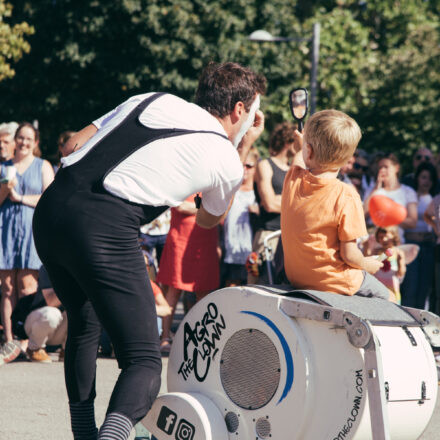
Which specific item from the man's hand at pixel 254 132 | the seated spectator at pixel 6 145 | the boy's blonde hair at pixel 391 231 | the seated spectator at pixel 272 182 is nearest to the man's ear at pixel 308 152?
the man's hand at pixel 254 132

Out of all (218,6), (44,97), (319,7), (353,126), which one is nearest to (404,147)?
(319,7)

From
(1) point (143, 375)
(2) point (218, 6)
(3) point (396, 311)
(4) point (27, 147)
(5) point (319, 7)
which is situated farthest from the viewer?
(5) point (319, 7)

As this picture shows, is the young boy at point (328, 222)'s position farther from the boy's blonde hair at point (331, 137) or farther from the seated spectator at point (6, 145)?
the seated spectator at point (6, 145)

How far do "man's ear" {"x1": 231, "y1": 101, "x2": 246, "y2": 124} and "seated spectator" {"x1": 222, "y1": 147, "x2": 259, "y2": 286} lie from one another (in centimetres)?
407

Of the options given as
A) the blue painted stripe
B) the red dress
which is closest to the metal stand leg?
the blue painted stripe

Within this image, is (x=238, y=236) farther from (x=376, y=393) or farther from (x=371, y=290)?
(x=376, y=393)

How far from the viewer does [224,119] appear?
356 centimetres

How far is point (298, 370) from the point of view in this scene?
3.28 m

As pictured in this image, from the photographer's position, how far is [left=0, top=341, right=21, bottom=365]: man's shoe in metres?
6.67

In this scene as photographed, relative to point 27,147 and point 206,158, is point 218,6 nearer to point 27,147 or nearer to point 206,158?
point 27,147

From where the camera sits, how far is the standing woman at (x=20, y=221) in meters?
7.23

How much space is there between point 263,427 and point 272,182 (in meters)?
3.87

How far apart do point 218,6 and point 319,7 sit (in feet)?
30.3

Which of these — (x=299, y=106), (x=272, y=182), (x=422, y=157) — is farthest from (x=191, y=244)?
(x=299, y=106)
